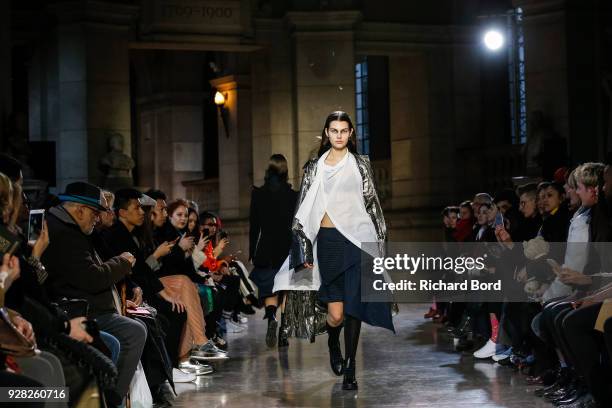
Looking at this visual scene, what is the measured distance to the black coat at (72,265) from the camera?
6.75 metres

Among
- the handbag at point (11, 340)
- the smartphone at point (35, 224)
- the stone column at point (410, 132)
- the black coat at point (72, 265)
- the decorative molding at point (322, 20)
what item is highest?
the decorative molding at point (322, 20)

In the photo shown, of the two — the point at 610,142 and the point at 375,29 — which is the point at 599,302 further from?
the point at 375,29

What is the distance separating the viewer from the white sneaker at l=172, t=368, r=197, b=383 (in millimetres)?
9016

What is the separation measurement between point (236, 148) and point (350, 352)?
14.8 metres

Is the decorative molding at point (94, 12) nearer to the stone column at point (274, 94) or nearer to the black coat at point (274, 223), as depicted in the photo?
the stone column at point (274, 94)

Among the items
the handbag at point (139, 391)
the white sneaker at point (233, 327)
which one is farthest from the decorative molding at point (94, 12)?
the handbag at point (139, 391)

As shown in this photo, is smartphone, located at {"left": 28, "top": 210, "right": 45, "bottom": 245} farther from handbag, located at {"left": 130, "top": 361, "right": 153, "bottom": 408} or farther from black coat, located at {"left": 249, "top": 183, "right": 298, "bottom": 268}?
black coat, located at {"left": 249, "top": 183, "right": 298, "bottom": 268}

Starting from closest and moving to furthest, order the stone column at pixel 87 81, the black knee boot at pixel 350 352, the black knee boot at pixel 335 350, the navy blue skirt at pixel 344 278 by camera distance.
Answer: the black knee boot at pixel 350 352 < the navy blue skirt at pixel 344 278 < the black knee boot at pixel 335 350 < the stone column at pixel 87 81

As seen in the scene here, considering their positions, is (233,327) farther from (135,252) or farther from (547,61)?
(547,61)

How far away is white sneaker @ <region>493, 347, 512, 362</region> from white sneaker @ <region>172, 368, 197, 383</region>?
8.35 feet

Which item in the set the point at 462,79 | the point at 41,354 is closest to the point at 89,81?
the point at 462,79

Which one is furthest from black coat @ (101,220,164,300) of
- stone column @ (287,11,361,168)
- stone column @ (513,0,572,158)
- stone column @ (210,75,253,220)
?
stone column @ (210,75,253,220)

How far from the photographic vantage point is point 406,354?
10617mm

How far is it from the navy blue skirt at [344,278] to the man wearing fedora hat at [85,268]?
2.04m
